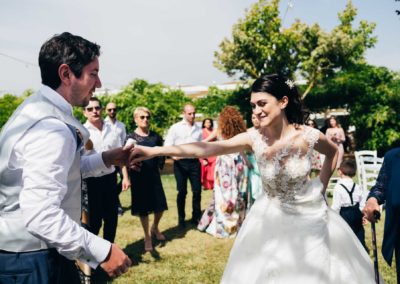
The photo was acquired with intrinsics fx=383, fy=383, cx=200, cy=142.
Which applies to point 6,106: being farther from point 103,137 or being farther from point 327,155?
point 327,155

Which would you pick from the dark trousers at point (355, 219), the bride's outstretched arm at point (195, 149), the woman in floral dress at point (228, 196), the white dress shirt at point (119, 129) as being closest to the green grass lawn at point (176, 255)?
the woman in floral dress at point (228, 196)

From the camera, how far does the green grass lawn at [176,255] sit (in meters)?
4.84

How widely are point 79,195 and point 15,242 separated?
0.36 meters

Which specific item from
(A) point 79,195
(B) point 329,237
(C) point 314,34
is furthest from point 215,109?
(A) point 79,195

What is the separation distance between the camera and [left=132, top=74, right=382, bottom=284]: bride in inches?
120

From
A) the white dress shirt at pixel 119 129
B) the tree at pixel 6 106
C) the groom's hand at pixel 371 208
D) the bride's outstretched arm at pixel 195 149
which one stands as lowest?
the groom's hand at pixel 371 208

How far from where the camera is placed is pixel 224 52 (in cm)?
2842

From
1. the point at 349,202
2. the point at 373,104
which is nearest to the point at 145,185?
the point at 349,202

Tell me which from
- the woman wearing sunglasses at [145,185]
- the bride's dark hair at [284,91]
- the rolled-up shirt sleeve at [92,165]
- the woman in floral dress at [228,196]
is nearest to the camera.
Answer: the rolled-up shirt sleeve at [92,165]

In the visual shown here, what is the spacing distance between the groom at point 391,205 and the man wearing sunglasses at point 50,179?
2.38m

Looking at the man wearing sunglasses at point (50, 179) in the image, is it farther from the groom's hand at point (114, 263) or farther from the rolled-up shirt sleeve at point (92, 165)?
the rolled-up shirt sleeve at point (92, 165)

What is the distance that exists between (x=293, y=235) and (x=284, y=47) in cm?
2591

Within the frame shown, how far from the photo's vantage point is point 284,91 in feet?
11.9

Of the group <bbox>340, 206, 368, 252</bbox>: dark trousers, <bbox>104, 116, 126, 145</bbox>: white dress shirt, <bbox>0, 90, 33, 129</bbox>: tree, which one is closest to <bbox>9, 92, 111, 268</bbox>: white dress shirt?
<bbox>340, 206, 368, 252</bbox>: dark trousers
